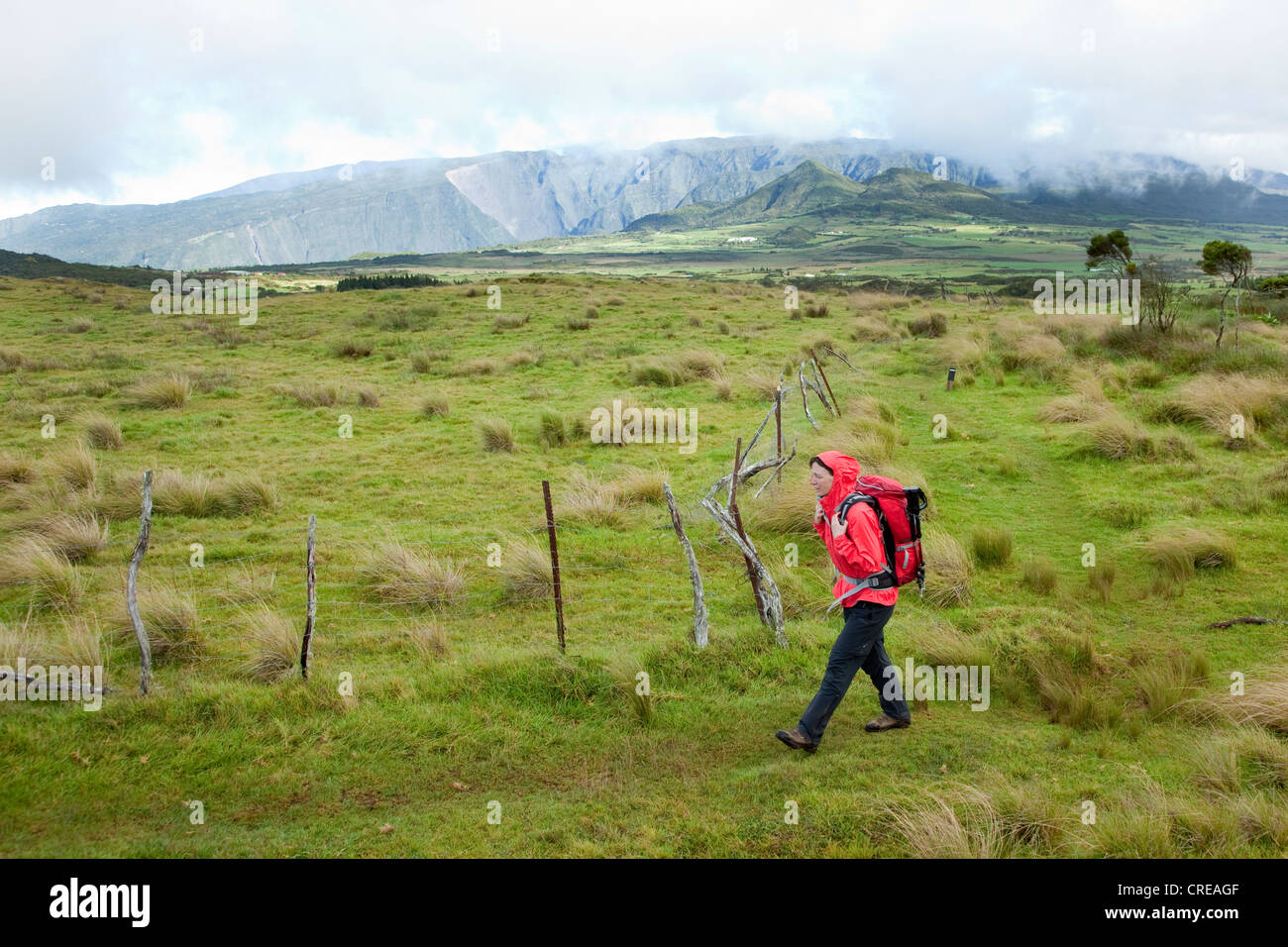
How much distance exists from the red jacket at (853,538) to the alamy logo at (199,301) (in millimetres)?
30642

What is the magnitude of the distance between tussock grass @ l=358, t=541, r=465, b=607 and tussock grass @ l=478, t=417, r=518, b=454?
515 cm

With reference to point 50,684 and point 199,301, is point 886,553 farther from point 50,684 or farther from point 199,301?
point 199,301

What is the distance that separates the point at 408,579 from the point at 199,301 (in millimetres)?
37565

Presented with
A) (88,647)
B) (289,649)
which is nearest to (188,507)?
(88,647)

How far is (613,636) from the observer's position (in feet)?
22.9

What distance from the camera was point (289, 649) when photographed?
20.8 feet

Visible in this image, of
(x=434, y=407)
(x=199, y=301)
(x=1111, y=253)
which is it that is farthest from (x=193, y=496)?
(x=199, y=301)

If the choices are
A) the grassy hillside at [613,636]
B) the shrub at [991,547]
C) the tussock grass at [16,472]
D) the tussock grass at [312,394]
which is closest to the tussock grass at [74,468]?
the grassy hillside at [613,636]

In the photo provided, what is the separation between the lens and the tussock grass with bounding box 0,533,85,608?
742cm

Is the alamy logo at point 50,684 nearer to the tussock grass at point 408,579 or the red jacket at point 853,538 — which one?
the tussock grass at point 408,579

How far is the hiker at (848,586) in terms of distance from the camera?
4.86 meters

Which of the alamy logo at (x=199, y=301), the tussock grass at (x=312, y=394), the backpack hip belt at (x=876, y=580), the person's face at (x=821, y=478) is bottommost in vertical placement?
the backpack hip belt at (x=876, y=580)

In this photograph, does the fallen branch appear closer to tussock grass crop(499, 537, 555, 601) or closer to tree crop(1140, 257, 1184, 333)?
tussock grass crop(499, 537, 555, 601)

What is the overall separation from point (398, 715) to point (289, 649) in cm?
132
